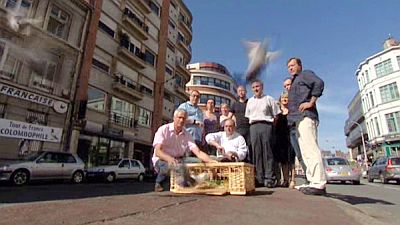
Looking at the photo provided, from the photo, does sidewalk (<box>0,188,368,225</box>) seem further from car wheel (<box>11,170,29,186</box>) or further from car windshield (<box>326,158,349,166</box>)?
car windshield (<box>326,158,349,166</box>)

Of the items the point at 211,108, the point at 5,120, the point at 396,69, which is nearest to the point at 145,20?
the point at 5,120

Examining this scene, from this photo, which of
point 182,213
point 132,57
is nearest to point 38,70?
point 132,57

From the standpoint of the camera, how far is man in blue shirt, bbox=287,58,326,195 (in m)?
4.37

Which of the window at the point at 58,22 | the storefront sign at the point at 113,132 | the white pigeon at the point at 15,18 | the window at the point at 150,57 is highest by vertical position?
the window at the point at 150,57

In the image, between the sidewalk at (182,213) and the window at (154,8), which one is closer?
the sidewalk at (182,213)

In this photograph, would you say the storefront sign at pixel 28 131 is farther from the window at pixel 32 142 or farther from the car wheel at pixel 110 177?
the car wheel at pixel 110 177

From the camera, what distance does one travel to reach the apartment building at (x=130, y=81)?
22172 millimetres

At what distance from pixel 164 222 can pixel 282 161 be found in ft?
14.2

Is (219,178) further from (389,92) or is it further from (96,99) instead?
(389,92)

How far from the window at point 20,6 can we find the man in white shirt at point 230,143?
1383 centimetres

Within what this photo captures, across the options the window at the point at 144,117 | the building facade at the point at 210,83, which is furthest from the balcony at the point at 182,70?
the building facade at the point at 210,83

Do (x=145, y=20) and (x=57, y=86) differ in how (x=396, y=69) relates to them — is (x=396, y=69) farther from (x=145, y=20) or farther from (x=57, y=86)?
(x=57, y=86)

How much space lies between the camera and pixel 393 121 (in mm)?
42906

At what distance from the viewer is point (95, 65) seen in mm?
22547
